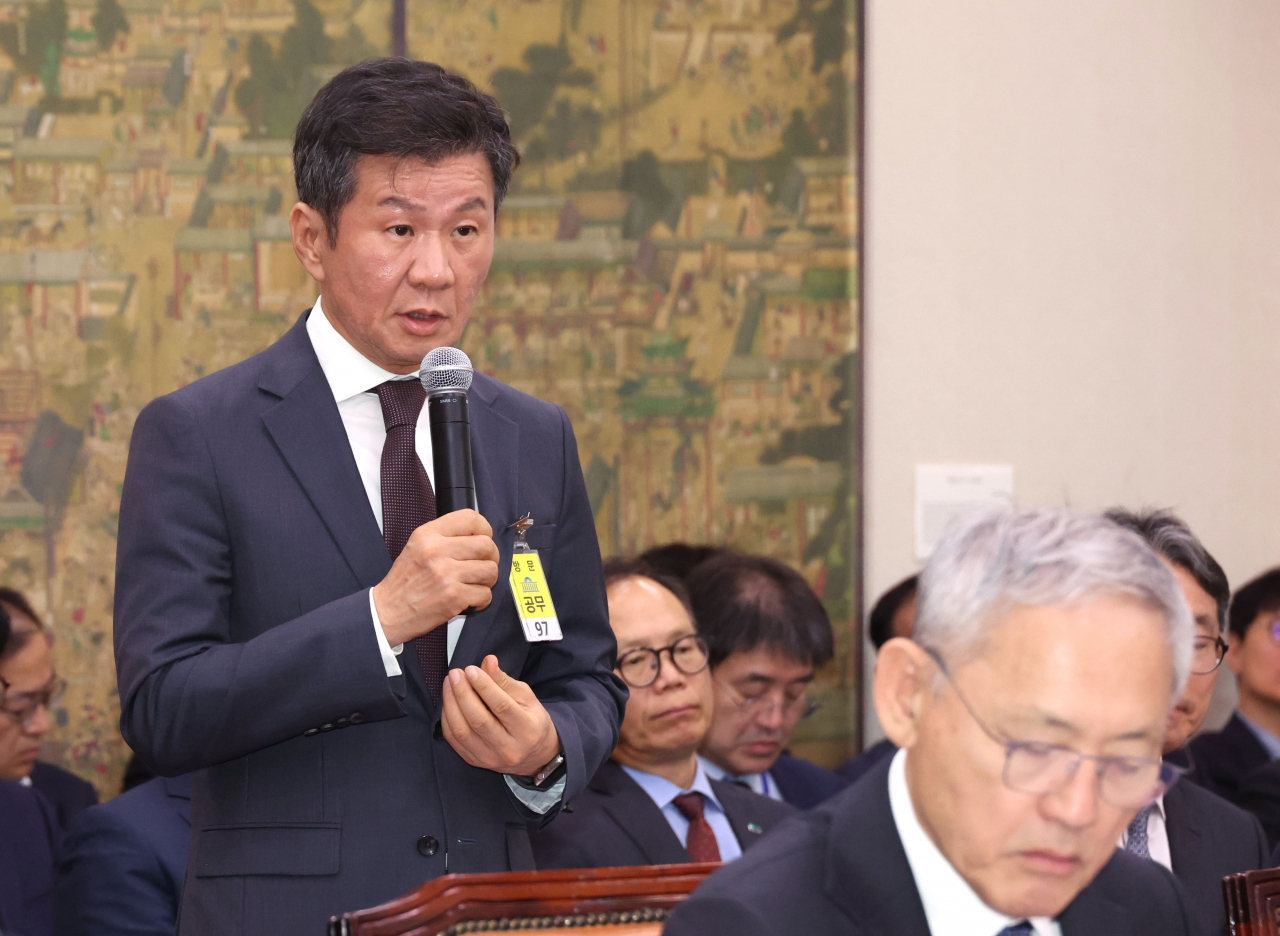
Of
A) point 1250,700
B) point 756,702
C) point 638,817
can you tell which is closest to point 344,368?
point 638,817

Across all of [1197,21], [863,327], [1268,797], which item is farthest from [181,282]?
[1197,21]

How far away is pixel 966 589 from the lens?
1145 mm

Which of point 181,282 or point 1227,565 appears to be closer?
point 181,282

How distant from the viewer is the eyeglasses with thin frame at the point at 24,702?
318 cm

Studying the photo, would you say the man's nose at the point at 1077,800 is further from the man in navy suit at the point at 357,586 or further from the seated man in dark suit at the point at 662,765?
the seated man in dark suit at the point at 662,765

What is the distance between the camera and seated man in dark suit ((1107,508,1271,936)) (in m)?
2.11

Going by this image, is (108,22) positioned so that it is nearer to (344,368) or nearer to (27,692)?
(27,692)

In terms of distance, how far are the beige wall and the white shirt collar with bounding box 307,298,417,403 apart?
2689mm

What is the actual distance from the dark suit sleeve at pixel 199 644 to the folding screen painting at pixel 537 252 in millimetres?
2171

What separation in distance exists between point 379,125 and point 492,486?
47 cm

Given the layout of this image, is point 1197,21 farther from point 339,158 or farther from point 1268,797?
point 339,158

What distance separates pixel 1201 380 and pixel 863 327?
1.22 metres

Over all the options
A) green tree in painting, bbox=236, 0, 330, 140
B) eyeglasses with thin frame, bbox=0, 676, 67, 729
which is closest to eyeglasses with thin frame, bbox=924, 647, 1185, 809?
eyeglasses with thin frame, bbox=0, 676, 67, 729

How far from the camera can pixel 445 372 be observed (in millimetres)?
1613
